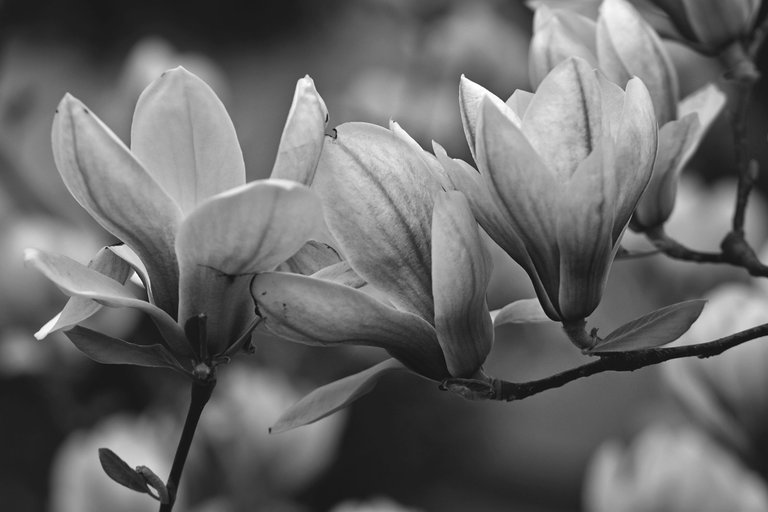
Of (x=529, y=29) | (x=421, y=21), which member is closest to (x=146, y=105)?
(x=421, y=21)

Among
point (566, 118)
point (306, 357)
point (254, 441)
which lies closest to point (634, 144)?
point (566, 118)

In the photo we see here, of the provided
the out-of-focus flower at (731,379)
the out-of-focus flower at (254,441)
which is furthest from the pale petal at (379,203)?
the out-of-focus flower at (254,441)

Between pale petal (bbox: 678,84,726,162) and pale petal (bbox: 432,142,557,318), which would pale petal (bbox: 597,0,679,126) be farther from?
pale petal (bbox: 432,142,557,318)

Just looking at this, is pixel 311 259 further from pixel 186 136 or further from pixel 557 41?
pixel 557 41

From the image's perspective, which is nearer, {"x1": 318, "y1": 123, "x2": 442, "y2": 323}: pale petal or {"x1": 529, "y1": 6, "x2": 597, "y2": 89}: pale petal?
{"x1": 318, "y1": 123, "x2": 442, "y2": 323}: pale petal

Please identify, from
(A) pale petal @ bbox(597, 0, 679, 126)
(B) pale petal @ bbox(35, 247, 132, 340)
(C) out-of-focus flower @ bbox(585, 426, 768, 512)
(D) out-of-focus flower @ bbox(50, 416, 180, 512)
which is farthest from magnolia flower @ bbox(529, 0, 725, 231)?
(D) out-of-focus flower @ bbox(50, 416, 180, 512)
